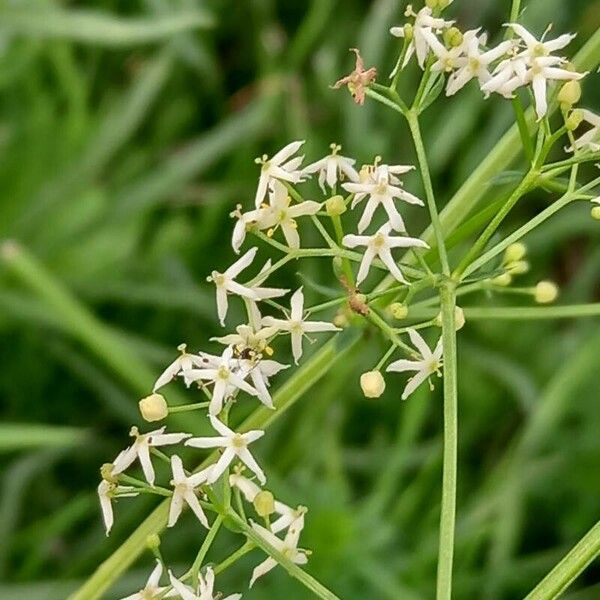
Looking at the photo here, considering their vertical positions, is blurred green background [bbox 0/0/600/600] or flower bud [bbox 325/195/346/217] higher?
flower bud [bbox 325/195/346/217]

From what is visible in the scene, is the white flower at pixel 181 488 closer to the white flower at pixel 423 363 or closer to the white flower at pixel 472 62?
the white flower at pixel 423 363

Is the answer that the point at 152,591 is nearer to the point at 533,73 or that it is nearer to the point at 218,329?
the point at 533,73

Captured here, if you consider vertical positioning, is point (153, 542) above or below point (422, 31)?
below

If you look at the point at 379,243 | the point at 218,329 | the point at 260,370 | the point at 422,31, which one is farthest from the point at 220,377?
the point at 218,329

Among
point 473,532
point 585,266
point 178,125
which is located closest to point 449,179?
point 585,266

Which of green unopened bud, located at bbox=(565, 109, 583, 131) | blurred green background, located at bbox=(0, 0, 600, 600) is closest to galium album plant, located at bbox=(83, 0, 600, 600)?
green unopened bud, located at bbox=(565, 109, 583, 131)

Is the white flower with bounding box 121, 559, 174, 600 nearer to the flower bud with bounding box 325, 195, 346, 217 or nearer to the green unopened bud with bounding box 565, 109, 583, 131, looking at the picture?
the flower bud with bounding box 325, 195, 346, 217

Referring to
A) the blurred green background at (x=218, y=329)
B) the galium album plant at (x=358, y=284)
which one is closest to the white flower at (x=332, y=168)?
the galium album plant at (x=358, y=284)
